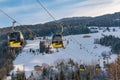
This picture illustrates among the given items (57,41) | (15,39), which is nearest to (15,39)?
(15,39)

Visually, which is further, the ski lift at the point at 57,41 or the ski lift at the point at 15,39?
the ski lift at the point at 57,41

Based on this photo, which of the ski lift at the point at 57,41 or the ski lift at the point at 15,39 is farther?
the ski lift at the point at 57,41

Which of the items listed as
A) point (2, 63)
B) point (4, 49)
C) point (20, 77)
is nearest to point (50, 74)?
point (20, 77)

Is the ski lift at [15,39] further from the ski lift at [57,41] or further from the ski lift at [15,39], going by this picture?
the ski lift at [57,41]

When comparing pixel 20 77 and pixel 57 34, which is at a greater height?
pixel 57 34

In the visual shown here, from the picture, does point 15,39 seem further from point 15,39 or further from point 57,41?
point 57,41

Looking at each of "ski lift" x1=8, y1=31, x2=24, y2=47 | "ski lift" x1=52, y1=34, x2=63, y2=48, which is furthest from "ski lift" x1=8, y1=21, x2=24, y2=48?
"ski lift" x1=52, y1=34, x2=63, y2=48

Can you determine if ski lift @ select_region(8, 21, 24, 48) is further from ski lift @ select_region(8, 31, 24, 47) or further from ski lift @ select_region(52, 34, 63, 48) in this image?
ski lift @ select_region(52, 34, 63, 48)

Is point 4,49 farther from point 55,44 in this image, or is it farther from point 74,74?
point 55,44

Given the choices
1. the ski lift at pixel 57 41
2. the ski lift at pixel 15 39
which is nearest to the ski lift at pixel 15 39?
the ski lift at pixel 15 39

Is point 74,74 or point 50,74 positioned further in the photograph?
point 50,74

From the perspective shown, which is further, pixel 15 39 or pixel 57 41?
pixel 57 41
